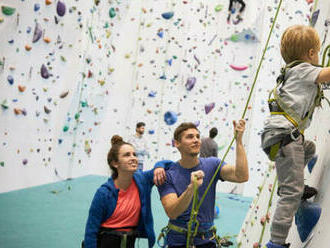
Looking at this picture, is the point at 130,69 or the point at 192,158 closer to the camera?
the point at 192,158

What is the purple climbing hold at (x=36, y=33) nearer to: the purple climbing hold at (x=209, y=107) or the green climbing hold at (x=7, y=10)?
the green climbing hold at (x=7, y=10)

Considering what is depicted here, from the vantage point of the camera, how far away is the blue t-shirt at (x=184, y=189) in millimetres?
1823

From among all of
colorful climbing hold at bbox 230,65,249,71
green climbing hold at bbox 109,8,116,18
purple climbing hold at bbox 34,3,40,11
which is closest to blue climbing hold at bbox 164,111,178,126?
colorful climbing hold at bbox 230,65,249,71

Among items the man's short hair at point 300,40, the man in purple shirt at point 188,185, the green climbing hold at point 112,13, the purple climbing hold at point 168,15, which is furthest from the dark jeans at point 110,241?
the purple climbing hold at point 168,15

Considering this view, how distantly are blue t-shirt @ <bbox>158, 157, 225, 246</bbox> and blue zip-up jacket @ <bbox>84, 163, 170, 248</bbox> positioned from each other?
13 centimetres

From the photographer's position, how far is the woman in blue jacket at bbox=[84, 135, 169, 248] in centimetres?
200

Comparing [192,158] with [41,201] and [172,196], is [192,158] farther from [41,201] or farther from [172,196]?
[41,201]

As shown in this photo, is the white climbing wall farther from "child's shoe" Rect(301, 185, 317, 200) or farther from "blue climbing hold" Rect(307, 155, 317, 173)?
"child's shoe" Rect(301, 185, 317, 200)

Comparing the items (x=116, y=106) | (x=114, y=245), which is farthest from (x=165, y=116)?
(x=114, y=245)

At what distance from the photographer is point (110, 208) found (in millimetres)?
2027

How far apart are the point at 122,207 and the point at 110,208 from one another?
0.23 feet

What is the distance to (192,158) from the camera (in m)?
1.91

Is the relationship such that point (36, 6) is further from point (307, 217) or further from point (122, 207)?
point (307, 217)

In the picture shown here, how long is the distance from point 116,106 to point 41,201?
11.5 ft
